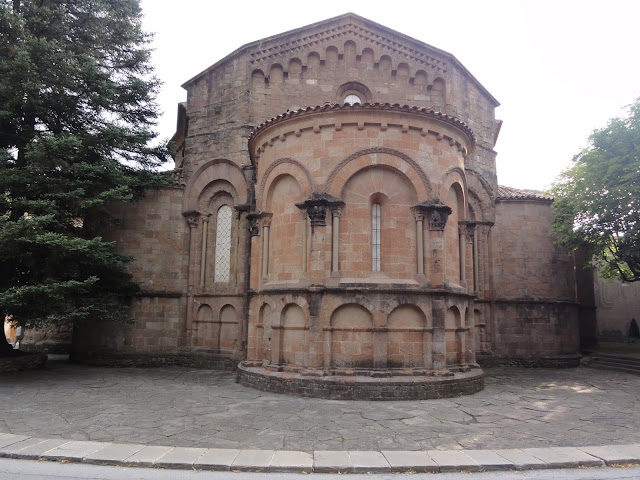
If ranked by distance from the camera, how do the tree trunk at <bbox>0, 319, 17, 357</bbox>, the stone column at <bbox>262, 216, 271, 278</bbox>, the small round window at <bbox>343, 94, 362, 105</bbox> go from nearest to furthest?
the stone column at <bbox>262, 216, 271, 278</bbox> → the tree trunk at <bbox>0, 319, 17, 357</bbox> → the small round window at <bbox>343, 94, 362, 105</bbox>

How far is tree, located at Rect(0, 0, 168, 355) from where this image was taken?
41.8 feet

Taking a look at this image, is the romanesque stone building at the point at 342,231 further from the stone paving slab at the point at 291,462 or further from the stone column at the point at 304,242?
the stone paving slab at the point at 291,462

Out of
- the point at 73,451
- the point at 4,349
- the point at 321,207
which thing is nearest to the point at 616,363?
the point at 321,207

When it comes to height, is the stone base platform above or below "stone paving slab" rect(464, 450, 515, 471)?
above

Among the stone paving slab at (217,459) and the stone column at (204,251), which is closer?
the stone paving slab at (217,459)

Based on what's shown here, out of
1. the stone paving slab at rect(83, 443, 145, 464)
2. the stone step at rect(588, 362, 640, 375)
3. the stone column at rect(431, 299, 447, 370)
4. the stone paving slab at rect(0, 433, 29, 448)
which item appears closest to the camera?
the stone paving slab at rect(83, 443, 145, 464)

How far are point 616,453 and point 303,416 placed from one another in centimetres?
510

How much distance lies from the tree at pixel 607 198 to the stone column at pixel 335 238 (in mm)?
9874

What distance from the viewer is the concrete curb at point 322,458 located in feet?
19.5

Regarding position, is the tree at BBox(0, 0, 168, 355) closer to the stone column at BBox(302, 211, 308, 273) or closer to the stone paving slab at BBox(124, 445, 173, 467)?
the stone column at BBox(302, 211, 308, 273)

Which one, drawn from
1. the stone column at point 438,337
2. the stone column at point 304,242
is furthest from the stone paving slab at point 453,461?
the stone column at point 304,242

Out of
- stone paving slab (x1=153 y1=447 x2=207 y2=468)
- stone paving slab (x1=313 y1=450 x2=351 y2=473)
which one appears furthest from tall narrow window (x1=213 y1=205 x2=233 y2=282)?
stone paving slab (x1=313 y1=450 x2=351 y2=473)

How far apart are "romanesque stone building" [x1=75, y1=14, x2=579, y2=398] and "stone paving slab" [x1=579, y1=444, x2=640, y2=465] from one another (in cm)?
406

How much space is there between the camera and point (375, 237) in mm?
11555
